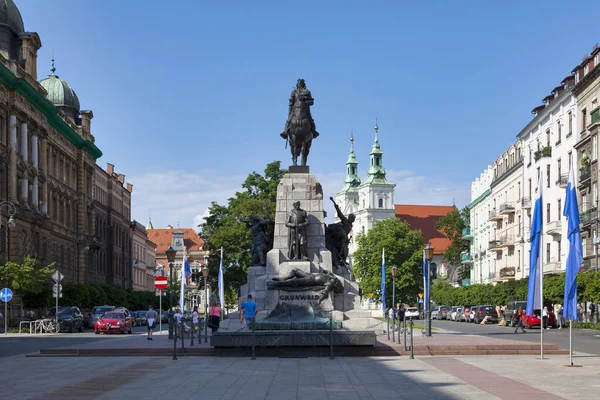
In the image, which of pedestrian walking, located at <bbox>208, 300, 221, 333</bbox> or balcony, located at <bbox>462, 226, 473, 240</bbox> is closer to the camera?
pedestrian walking, located at <bbox>208, 300, 221, 333</bbox>

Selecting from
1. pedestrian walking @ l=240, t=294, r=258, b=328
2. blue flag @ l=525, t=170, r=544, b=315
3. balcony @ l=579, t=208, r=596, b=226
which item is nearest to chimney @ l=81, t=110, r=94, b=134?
balcony @ l=579, t=208, r=596, b=226

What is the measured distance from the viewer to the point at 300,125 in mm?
32750

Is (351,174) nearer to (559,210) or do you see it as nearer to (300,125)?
(559,210)

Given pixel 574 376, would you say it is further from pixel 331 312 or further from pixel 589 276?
pixel 589 276

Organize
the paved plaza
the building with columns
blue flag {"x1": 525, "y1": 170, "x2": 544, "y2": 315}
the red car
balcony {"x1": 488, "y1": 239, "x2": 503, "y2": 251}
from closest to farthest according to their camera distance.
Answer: the paved plaza → blue flag {"x1": 525, "y1": 170, "x2": 544, "y2": 315} → the red car → the building with columns → balcony {"x1": 488, "y1": 239, "x2": 503, "y2": 251}

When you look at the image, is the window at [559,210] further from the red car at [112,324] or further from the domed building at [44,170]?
the domed building at [44,170]

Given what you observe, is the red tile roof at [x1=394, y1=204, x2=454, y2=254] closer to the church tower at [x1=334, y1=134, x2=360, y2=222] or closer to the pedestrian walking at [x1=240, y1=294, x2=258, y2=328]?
the church tower at [x1=334, y1=134, x2=360, y2=222]

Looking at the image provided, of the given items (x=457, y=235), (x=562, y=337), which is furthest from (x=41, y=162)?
(x=457, y=235)

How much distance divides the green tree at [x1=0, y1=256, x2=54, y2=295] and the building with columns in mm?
3349

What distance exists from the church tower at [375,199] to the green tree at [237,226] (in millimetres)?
90924

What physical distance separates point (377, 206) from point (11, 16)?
109 metres

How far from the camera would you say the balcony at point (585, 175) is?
6397cm

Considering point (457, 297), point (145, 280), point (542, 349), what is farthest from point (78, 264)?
point (542, 349)

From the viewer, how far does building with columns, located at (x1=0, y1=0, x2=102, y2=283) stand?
61.2m
